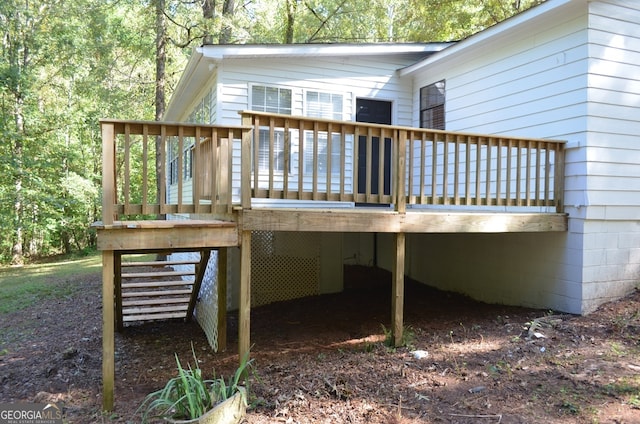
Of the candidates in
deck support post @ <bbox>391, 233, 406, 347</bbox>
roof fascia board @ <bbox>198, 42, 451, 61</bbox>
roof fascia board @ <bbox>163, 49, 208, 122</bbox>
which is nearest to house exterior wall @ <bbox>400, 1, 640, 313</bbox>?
roof fascia board @ <bbox>198, 42, 451, 61</bbox>

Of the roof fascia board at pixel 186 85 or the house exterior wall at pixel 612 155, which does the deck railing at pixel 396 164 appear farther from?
the roof fascia board at pixel 186 85

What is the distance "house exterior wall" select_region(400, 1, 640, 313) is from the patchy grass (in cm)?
917

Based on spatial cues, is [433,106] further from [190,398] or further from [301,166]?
[190,398]

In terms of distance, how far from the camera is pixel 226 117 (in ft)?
23.4

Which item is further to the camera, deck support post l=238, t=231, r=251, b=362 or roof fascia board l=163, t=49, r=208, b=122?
roof fascia board l=163, t=49, r=208, b=122

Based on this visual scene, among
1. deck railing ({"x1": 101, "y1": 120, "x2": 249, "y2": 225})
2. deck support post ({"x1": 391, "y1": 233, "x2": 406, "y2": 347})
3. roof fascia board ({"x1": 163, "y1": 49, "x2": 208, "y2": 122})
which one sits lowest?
deck support post ({"x1": 391, "y1": 233, "x2": 406, "y2": 347})

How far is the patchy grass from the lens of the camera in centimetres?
921

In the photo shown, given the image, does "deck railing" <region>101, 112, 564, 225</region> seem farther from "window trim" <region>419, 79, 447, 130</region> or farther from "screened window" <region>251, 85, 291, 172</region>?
"window trim" <region>419, 79, 447, 130</region>

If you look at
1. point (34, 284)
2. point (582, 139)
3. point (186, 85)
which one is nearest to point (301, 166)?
point (582, 139)

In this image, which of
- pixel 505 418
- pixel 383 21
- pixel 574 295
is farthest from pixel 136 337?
pixel 383 21

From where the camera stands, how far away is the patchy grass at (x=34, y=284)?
9.21 m

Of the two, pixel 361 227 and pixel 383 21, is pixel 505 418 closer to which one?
pixel 361 227

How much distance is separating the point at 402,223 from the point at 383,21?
1599 centimetres

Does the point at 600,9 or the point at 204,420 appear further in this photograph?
the point at 600,9
